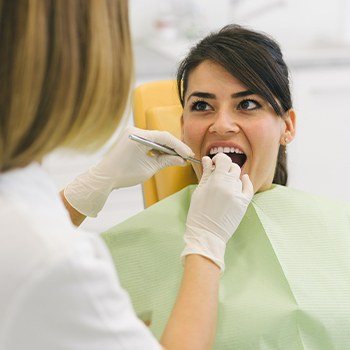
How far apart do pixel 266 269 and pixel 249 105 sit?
39 cm

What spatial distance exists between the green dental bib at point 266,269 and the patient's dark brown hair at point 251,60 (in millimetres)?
258

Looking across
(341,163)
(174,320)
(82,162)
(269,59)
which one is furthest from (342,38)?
(174,320)

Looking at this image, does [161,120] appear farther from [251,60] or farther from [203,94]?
[251,60]

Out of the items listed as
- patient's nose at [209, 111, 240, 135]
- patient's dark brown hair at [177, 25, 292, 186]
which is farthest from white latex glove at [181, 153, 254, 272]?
patient's dark brown hair at [177, 25, 292, 186]

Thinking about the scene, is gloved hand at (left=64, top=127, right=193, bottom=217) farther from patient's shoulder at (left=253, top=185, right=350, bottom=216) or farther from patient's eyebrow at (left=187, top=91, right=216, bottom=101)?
patient's shoulder at (left=253, top=185, right=350, bottom=216)

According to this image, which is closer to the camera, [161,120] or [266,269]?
[266,269]

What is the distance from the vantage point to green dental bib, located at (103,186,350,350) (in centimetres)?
143

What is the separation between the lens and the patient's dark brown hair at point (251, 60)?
5.21 ft

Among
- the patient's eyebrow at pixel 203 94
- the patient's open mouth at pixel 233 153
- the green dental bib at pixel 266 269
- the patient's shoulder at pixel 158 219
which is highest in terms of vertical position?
the patient's eyebrow at pixel 203 94

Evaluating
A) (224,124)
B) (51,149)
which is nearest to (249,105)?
(224,124)

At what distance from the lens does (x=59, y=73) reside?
2.87ft

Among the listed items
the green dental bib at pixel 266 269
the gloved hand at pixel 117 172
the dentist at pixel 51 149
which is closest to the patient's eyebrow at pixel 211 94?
the gloved hand at pixel 117 172

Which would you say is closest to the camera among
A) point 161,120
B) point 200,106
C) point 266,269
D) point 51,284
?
point 51,284

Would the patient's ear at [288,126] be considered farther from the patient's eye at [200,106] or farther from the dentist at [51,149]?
the dentist at [51,149]
